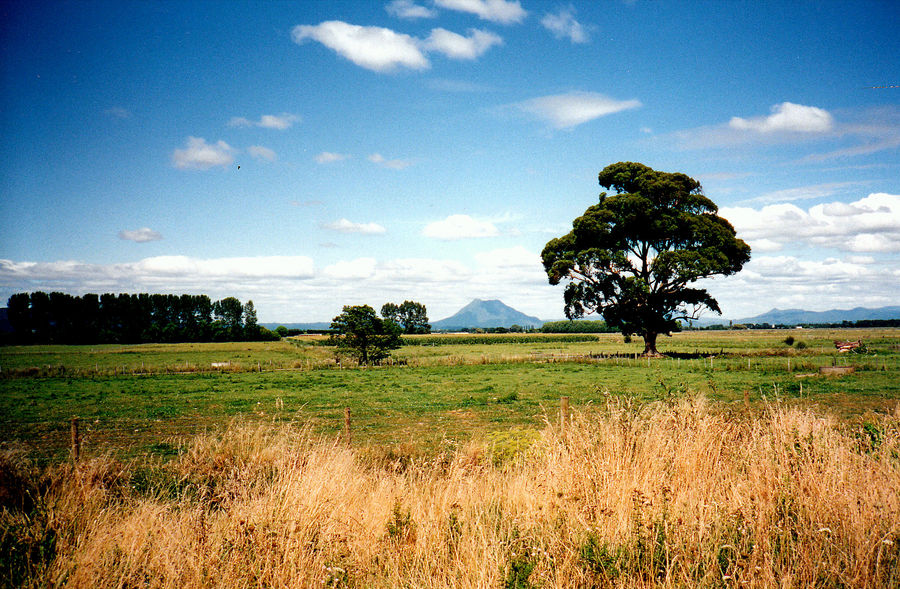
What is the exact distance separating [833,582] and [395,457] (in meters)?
7.95

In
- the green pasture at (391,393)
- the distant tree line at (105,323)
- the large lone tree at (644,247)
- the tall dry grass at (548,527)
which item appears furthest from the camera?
the distant tree line at (105,323)

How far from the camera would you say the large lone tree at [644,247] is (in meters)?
39.4

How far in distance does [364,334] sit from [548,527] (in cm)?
4118

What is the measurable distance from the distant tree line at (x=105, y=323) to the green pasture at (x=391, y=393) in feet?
288

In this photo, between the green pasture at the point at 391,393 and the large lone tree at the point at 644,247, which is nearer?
the green pasture at the point at 391,393

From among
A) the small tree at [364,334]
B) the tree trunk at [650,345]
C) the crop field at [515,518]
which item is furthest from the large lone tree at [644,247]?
the crop field at [515,518]

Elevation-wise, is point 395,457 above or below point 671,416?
below

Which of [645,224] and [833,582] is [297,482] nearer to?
[833,582]

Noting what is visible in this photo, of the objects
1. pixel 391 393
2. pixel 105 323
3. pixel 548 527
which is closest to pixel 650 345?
pixel 391 393

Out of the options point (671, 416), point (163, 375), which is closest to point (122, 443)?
point (671, 416)

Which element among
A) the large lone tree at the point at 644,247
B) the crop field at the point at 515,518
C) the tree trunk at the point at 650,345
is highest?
the large lone tree at the point at 644,247

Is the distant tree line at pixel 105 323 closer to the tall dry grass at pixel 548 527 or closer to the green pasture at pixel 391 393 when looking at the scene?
the green pasture at pixel 391 393

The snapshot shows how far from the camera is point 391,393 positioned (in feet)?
87.4

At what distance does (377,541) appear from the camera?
5.16 metres
